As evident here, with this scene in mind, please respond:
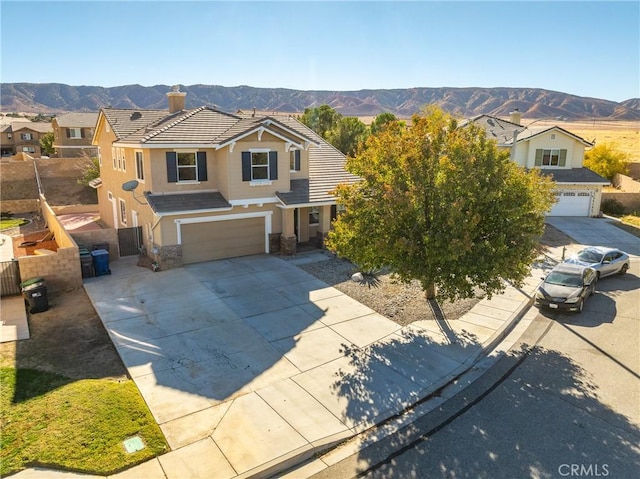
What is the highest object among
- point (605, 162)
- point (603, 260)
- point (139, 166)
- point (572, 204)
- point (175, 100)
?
point (175, 100)

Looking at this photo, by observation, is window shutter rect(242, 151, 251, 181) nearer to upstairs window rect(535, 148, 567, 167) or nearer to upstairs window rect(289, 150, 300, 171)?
upstairs window rect(289, 150, 300, 171)

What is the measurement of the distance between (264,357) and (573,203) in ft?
95.4

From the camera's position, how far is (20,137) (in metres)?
72.0

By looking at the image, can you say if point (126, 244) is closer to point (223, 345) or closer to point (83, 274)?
point (83, 274)

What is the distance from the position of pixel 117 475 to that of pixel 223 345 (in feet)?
17.0

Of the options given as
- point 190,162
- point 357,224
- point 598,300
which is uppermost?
point 190,162

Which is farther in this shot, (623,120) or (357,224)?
(623,120)

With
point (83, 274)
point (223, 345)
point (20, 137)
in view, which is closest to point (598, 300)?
point (223, 345)

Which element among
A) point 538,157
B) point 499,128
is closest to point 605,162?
point 538,157

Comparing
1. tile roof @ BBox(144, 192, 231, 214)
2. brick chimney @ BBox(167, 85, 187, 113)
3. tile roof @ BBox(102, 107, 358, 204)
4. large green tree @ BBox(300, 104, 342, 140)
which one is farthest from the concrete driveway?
large green tree @ BBox(300, 104, 342, 140)

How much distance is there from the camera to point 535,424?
375 inches

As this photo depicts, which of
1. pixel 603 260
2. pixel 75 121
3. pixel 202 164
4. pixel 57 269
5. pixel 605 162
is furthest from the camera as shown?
pixel 75 121

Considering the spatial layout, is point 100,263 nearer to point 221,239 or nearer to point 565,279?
point 221,239

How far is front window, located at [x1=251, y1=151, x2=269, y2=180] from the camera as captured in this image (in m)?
21.1
